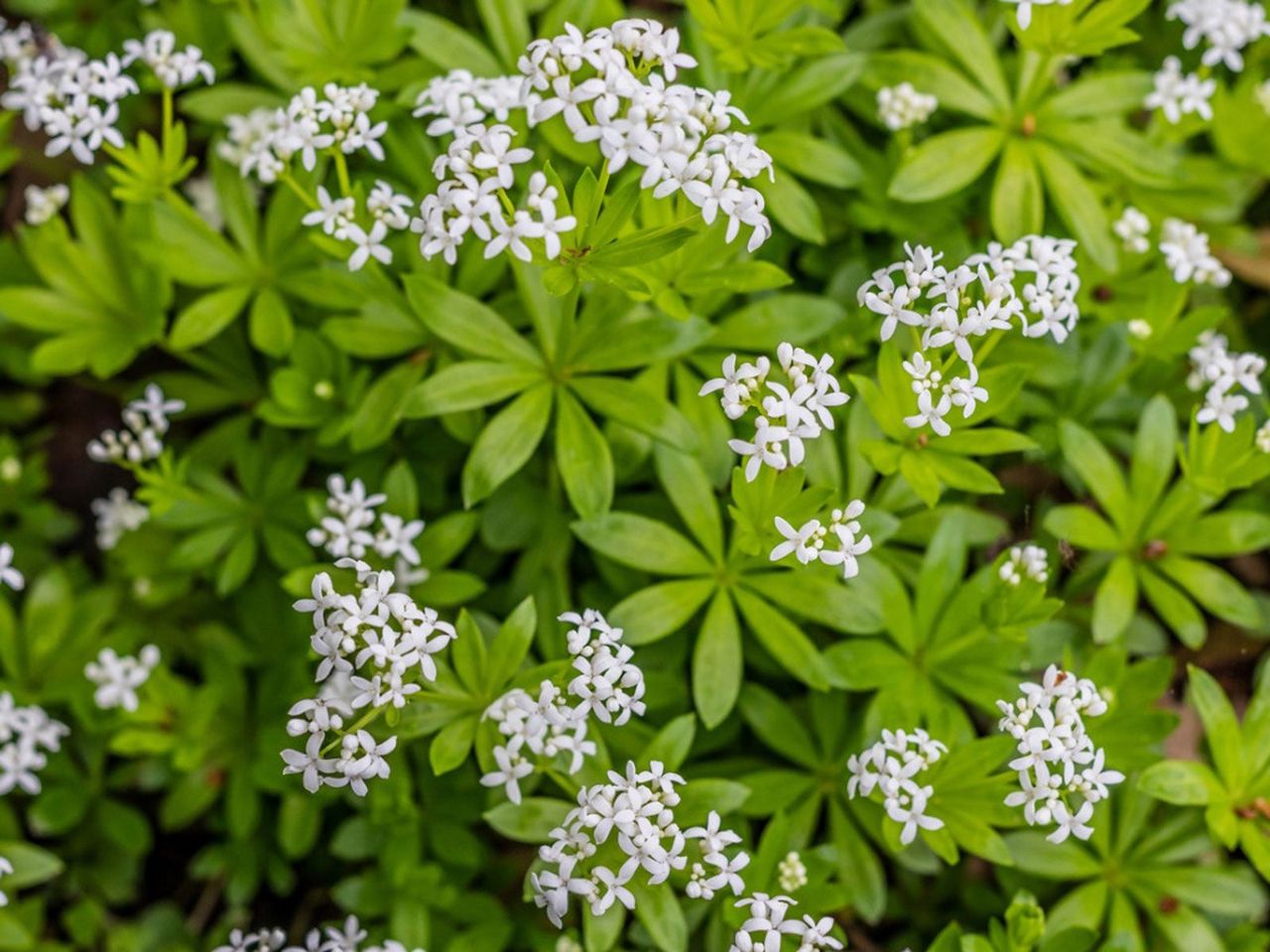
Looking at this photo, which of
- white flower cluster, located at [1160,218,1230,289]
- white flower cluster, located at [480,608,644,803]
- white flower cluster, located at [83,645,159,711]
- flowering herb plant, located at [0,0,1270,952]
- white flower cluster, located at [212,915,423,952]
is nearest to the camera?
white flower cluster, located at [480,608,644,803]

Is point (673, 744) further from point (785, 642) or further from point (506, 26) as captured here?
point (506, 26)

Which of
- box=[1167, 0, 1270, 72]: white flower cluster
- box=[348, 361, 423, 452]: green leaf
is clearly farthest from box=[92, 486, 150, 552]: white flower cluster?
box=[1167, 0, 1270, 72]: white flower cluster

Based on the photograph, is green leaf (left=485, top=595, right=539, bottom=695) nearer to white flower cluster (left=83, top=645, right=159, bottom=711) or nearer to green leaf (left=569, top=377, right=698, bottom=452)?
green leaf (left=569, top=377, right=698, bottom=452)

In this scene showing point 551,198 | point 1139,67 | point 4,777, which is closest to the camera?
point 551,198

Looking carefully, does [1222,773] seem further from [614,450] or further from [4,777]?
[4,777]

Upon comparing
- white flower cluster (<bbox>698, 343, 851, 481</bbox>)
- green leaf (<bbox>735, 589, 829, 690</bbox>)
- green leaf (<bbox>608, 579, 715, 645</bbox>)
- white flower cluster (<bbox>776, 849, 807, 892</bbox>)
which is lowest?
white flower cluster (<bbox>776, 849, 807, 892</bbox>)

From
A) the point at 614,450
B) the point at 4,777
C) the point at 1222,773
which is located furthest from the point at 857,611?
the point at 4,777
